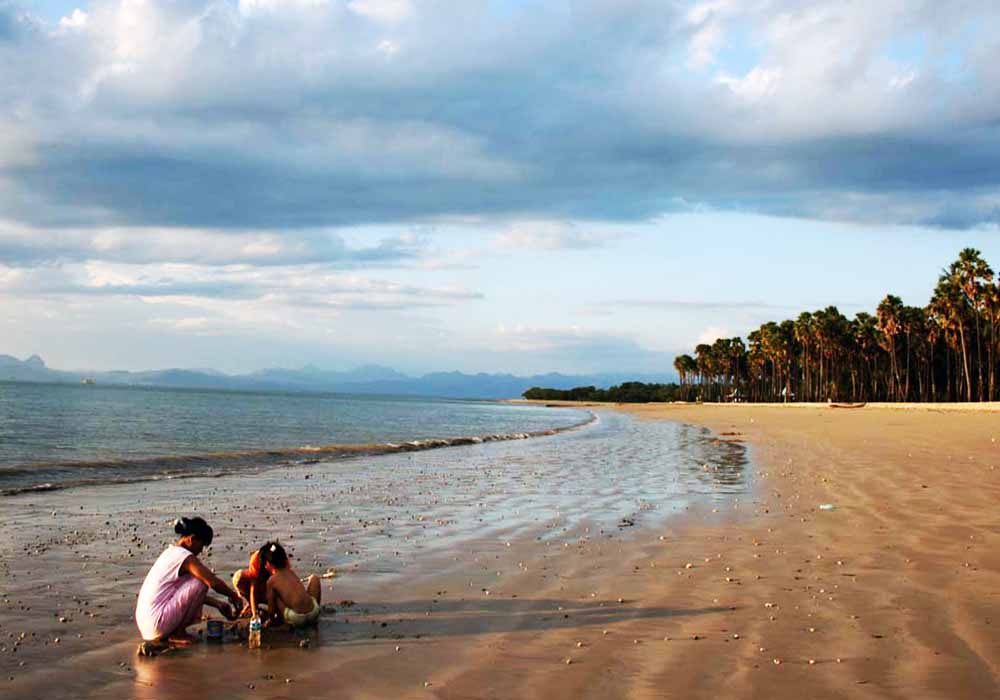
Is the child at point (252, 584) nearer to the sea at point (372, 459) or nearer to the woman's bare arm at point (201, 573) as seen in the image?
the woman's bare arm at point (201, 573)

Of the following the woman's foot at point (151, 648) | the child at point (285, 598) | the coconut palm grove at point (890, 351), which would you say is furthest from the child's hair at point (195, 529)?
the coconut palm grove at point (890, 351)

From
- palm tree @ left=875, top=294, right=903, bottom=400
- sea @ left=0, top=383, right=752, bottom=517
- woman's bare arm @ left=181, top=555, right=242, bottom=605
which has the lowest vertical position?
sea @ left=0, top=383, right=752, bottom=517

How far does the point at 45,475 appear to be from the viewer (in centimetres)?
2344

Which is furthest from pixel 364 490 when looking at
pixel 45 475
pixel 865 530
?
pixel 865 530

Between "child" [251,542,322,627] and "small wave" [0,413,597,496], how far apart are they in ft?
46.7

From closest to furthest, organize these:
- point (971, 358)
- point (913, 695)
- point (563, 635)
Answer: point (913, 695), point (563, 635), point (971, 358)

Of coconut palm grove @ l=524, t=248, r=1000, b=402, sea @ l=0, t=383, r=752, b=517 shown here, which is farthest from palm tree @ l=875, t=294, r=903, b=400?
sea @ l=0, t=383, r=752, b=517

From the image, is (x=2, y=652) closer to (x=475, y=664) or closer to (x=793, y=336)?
(x=475, y=664)

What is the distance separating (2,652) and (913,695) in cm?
794

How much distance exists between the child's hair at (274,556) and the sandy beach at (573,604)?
2.35ft

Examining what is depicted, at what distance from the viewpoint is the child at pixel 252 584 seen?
8289 mm

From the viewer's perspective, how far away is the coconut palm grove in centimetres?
8075

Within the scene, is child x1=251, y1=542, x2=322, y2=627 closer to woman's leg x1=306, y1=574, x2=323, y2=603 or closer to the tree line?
woman's leg x1=306, y1=574, x2=323, y2=603

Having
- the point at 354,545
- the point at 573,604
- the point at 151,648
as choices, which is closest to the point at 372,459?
the point at 354,545
